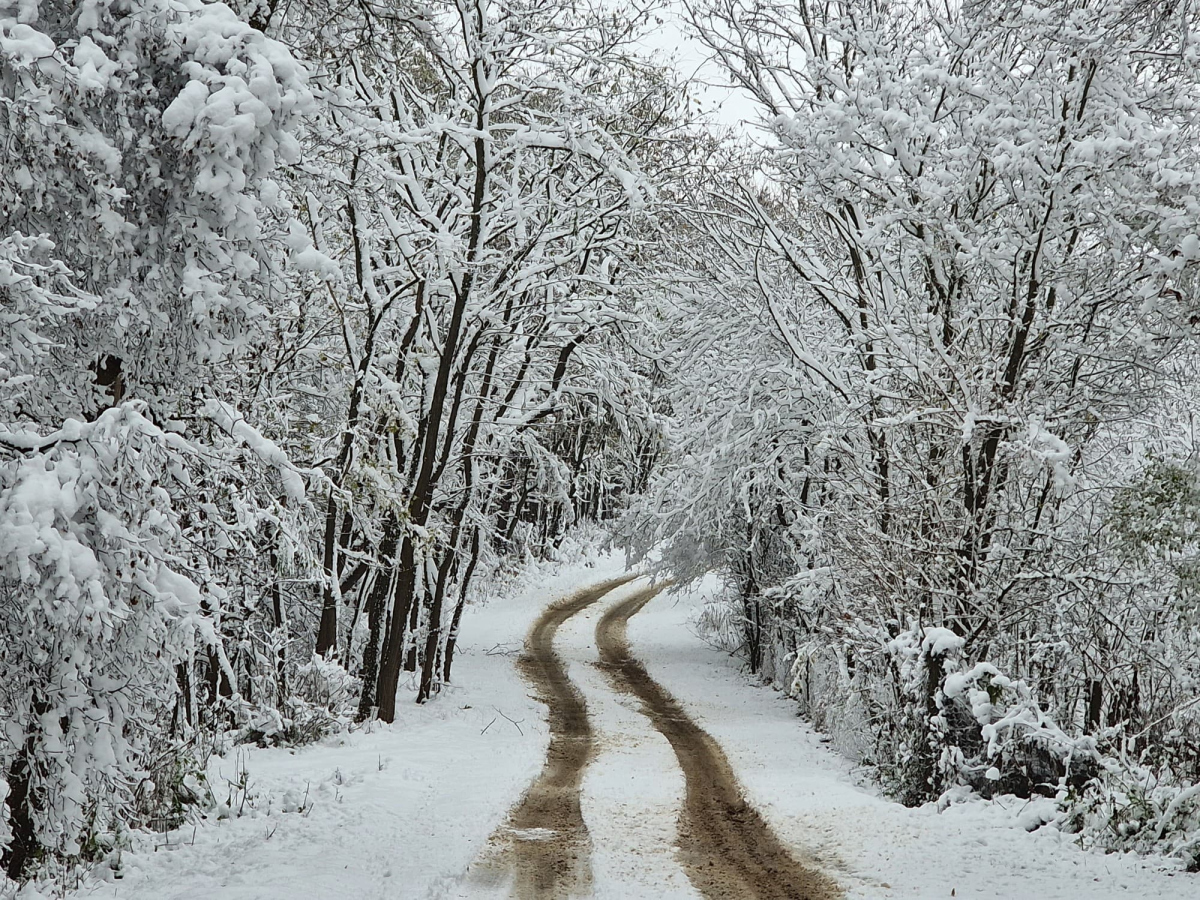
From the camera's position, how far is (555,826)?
997 cm

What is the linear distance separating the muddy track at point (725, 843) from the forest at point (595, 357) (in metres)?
1.91

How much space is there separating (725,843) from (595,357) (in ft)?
38.2

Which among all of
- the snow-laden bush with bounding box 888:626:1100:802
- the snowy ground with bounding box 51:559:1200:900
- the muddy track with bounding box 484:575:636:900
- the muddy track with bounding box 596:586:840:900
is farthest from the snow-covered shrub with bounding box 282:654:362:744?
the snow-laden bush with bounding box 888:626:1100:802

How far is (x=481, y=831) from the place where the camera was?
31.5 feet

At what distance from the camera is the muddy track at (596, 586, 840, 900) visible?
8000 mm

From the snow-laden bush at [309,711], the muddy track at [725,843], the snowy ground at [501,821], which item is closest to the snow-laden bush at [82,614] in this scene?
the snowy ground at [501,821]

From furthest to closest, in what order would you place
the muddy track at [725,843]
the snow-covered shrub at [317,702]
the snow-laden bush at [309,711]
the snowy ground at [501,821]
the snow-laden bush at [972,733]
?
1. the snow-covered shrub at [317,702]
2. the snow-laden bush at [309,711]
3. the snow-laden bush at [972,733]
4. the muddy track at [725,843]
5. the snowy ground at [501,821]

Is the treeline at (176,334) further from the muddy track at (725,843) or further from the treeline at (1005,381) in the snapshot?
the muddy track at (725,843)

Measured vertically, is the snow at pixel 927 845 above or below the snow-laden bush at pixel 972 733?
below

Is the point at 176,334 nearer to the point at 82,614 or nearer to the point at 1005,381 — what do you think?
the point at 82,614

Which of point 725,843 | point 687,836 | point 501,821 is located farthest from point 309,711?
point 725,843

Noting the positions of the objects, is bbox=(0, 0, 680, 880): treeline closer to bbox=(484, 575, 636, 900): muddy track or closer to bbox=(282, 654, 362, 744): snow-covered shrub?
bbox=(282, 654, 362, 744): snow-covered shrub

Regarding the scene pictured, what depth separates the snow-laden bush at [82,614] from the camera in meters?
5.27

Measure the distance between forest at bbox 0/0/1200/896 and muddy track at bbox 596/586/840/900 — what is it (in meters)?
1.91
